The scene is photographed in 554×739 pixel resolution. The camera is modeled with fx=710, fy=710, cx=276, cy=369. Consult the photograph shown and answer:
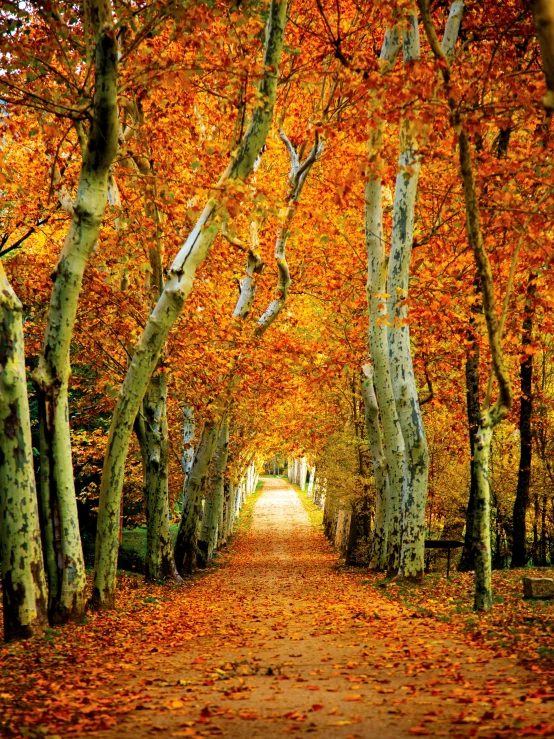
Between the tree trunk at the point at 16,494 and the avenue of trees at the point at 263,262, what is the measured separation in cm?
2

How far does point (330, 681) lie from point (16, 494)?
3.93 meters

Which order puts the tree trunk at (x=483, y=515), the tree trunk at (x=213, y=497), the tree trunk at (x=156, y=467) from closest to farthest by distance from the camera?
the tree trunk at (x=483, y=515), the tree trunk at (x=156, y=467), the tree trunk at (x=213, y=497)

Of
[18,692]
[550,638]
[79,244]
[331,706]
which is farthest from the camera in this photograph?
[79,244]

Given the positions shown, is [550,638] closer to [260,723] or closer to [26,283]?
[260,723]

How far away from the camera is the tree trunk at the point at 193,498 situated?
1752cm

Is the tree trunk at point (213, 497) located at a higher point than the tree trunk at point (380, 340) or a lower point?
lower

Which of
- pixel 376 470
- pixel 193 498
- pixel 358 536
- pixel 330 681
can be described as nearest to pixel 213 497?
pixel 193 498

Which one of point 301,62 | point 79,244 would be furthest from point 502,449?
point 79,244

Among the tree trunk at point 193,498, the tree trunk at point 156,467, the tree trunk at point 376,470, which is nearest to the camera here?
the tree trunk at point 156,467

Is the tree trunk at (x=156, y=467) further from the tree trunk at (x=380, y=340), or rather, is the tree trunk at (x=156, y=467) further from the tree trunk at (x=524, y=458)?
the tree trunk at (x=524, y=458)

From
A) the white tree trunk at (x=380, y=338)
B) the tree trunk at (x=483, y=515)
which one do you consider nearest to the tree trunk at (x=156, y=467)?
the white tree trunk at (x=380, y=338)

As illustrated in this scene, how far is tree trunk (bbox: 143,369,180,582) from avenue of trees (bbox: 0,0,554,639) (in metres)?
0.06

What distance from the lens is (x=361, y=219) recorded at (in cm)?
2236

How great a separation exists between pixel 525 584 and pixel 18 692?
8.03 meters
